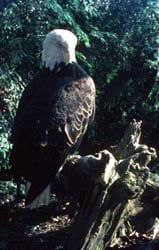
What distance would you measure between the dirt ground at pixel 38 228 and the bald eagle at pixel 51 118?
1.16 ft

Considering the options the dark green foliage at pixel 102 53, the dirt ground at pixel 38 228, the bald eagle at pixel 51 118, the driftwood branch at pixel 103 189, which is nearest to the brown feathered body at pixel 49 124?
the bald eagle at pixel 51 118

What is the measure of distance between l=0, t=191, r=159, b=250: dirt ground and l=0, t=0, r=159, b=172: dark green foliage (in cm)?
38

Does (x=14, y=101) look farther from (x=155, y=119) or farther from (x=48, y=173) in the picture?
(x=155, y=119)

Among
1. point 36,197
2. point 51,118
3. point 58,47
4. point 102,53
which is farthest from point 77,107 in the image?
point 102,53

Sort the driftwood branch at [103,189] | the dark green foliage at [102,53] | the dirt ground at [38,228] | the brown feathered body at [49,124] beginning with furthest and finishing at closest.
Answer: the dark green foliage at [102,53] → the dirt ground at [38,228] → the brown feathered body at [49,124] → the driftwood branch at [103,189]

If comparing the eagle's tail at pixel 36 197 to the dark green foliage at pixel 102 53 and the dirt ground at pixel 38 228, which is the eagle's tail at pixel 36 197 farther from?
the dark green foliage at pixel 102 53

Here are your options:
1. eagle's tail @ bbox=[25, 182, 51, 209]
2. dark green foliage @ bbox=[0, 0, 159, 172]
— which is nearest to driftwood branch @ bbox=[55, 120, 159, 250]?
eagle's tail @ bbox=[25, 182, 51, 209]

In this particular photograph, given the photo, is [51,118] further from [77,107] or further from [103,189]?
[103,189]

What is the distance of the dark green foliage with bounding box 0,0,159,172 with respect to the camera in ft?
12.0

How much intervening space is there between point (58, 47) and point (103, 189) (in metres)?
0.93

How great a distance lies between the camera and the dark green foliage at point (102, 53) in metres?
3.64

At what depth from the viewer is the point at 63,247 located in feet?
10.2

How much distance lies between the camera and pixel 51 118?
2.89 meters

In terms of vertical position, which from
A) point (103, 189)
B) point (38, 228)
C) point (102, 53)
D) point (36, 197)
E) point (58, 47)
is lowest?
point (38, 228)
